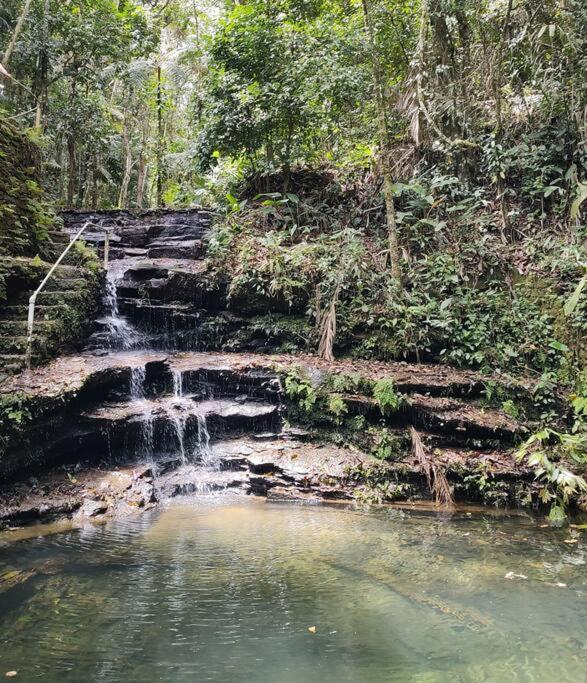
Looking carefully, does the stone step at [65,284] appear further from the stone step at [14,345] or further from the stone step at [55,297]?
the stone step at [14,345]

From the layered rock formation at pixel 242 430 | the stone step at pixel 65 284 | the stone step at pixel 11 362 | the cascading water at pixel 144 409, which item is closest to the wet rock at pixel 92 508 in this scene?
the layered rock formation at pixel 242 430

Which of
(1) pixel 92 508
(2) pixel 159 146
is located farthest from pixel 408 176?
(2) pixel 159 146

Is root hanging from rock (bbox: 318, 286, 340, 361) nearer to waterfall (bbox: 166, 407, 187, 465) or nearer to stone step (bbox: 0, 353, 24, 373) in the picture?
waterfall (bbox: 166, 407, 187, 465)

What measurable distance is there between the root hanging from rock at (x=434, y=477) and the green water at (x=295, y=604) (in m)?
1.17

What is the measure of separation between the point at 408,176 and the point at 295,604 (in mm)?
10726

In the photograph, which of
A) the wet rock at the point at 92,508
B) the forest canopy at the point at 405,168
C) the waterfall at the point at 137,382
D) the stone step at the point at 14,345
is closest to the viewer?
the wet rock at the point at 92,508

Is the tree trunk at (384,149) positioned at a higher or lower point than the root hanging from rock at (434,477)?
higher

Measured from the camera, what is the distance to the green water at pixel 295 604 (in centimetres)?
302

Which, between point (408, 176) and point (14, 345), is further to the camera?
→ point (408, 176)

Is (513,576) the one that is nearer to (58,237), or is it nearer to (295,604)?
(295,604)

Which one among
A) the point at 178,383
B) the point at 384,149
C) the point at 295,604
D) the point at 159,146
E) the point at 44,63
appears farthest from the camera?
the point at 159,146

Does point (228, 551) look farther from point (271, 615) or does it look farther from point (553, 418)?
point (553, 418)

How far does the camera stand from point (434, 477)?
7.33 metres

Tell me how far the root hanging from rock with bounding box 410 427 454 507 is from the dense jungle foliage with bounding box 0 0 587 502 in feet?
4.50
